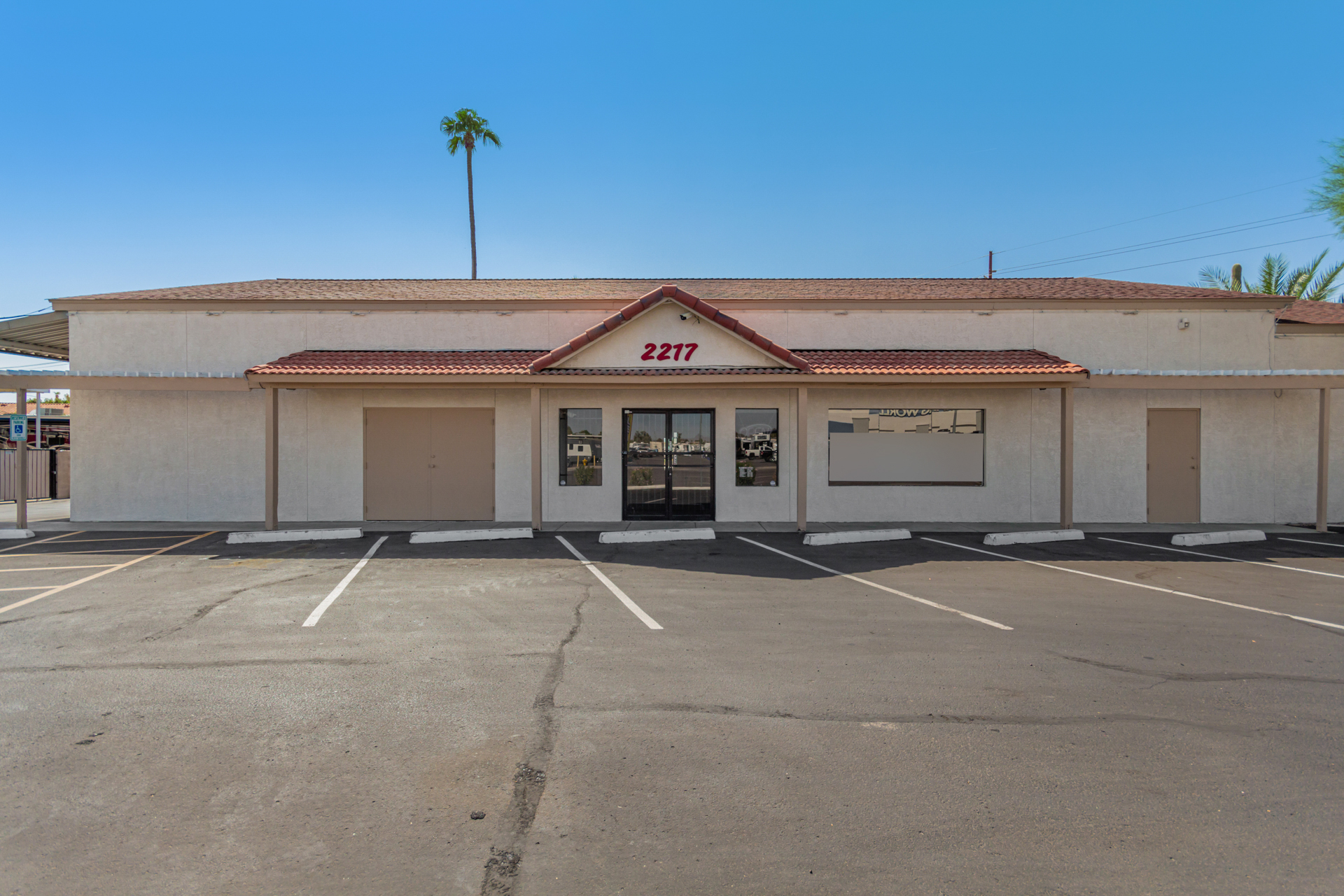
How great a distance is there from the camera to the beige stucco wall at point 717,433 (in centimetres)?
1467

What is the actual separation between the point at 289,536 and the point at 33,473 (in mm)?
13730

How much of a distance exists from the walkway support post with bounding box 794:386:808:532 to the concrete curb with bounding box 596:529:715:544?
1.95 meters

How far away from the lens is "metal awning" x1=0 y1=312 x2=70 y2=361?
1529 cm

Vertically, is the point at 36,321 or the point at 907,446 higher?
the point at 36,321

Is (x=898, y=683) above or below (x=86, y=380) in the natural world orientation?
below

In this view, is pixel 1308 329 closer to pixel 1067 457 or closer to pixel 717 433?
pixel 1067 457

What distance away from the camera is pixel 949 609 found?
757 centimetres

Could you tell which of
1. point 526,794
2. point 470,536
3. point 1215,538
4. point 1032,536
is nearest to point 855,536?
point 1032,536

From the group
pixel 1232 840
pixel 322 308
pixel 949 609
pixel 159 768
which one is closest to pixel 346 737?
pixel 159 768

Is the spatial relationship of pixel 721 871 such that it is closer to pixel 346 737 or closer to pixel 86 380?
pixel 346 737

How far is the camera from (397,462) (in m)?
14.8

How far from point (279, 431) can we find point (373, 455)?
1.94 m

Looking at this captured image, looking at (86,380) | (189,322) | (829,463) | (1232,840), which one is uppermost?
(189,322)

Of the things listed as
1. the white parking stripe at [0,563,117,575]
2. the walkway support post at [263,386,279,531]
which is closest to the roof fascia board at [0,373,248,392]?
the walkway support post at [263,386,279,531]
